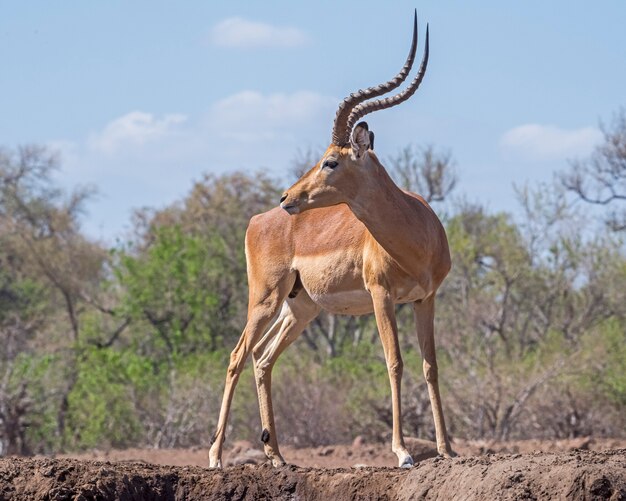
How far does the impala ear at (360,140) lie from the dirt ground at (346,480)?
106 inches

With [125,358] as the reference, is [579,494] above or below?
below

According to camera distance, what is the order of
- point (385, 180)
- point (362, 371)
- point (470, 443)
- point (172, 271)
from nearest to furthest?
point (385, 180) → point (470, 443) → point (362, 371) → point (172, 271)

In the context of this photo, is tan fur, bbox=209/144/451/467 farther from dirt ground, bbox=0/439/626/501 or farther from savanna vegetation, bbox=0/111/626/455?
savanna vegetation, bbox=0/111/626/455

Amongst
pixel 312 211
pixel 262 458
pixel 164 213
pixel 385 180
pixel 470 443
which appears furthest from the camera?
pixel 164 213

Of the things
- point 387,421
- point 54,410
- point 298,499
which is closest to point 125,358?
point 54,410

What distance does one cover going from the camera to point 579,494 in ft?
24.5

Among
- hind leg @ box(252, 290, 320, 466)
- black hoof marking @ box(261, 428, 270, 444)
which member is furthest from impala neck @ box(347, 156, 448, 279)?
black hoof marking @ box(261, 428, 270, 444)

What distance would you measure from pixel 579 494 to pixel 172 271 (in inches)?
845

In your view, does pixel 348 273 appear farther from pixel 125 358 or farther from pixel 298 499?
pixel 125 358

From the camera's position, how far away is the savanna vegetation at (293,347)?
852 inches

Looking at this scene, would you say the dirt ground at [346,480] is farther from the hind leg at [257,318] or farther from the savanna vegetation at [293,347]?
the savanna vegetation at [293,347]

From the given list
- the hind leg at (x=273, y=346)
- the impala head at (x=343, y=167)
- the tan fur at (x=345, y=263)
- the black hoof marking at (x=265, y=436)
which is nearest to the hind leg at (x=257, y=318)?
the tan fur at (x=345, y=263)

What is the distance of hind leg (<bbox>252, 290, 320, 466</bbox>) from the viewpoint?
1188 centimetres

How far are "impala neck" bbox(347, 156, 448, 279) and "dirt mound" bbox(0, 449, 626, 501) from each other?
6.46 ft
